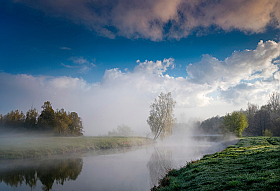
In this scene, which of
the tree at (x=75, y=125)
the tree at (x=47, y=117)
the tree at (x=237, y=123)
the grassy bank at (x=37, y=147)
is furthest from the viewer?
the tree at (x=237, y=123)

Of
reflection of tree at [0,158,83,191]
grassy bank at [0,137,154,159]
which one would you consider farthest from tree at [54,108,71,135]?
reflection of tree at [0,158,83,191]

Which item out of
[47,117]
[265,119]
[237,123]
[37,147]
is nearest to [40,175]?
[37,147]

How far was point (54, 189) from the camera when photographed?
1160 cm

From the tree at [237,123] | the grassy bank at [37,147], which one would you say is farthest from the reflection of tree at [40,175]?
the tree at [237,123]

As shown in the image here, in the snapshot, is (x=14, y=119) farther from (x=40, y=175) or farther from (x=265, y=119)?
(x=265, y=119)

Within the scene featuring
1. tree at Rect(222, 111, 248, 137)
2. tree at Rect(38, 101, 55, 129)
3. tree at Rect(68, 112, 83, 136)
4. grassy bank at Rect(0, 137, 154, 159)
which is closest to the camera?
grassy bank at Rect(0, 137, 154, 159)

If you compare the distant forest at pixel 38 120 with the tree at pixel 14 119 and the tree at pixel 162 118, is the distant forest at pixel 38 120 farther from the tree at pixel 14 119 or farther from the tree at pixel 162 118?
the tree at pixel 162 118

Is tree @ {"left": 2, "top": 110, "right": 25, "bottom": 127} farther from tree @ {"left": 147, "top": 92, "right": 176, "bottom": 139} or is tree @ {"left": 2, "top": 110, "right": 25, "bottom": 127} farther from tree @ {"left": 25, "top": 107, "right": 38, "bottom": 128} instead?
tree @ {"left": 147, "top": 92, "right": 176, "bottom": 139}

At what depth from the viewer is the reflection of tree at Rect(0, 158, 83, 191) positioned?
42.3 ft

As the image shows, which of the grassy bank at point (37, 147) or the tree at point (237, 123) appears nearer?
the grassy bank at point (37, 147)

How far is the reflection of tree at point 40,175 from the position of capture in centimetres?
1288

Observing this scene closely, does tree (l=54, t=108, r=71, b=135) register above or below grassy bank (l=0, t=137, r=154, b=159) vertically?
above

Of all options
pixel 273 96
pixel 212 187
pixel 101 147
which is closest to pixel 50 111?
pixel 101 147

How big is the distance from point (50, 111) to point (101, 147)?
1437 centimetres
